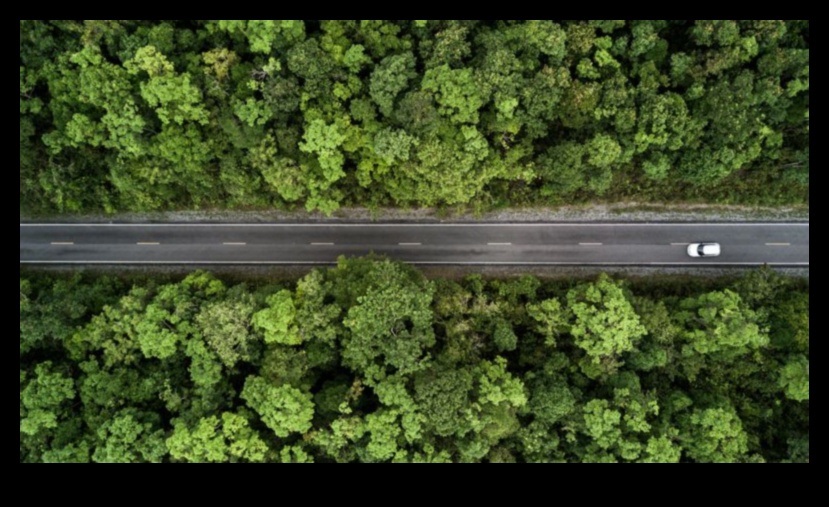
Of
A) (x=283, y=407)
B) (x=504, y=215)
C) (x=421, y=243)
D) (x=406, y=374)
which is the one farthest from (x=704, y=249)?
(x=283, y=407)

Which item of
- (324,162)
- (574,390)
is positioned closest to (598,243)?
(574,390)

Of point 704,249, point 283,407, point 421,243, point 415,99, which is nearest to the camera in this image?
point 415,99

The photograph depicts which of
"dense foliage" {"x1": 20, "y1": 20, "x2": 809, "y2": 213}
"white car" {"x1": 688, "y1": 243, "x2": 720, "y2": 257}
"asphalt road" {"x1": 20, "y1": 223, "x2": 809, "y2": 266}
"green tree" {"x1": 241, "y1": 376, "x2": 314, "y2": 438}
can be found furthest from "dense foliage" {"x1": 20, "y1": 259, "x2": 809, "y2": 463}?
"dense foliage" {"x1": 20, "y1": 20, "x2": 809, "y2": 213}

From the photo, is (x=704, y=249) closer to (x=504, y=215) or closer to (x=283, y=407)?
(x=504, y=215)

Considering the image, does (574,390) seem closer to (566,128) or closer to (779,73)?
(566,128)

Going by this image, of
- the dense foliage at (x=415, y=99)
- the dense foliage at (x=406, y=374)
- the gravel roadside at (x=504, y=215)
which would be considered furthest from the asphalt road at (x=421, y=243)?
the dense foliage at (x=415, y=99)
